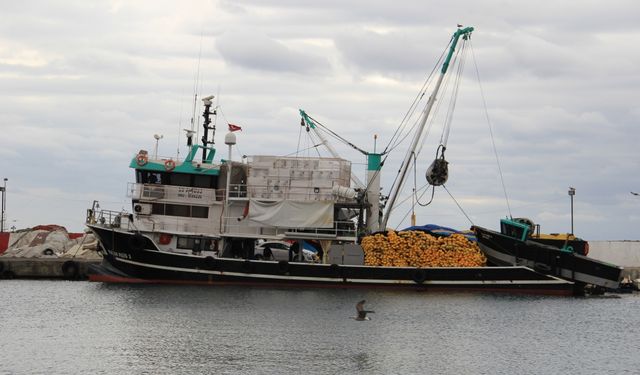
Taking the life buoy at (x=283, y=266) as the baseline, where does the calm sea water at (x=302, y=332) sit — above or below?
below

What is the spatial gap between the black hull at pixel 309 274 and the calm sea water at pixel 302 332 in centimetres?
68

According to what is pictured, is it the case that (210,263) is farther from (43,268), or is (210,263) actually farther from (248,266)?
(43,268)

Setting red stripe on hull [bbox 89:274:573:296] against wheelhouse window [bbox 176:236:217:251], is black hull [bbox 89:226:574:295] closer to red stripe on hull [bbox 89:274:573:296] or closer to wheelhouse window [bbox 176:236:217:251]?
red stripe on hull [bbox 89:274:573:296]

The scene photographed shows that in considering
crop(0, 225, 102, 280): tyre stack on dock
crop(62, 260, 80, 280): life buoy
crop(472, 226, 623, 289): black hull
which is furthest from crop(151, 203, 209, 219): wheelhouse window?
crop(472, 226, 623, 289): black hull

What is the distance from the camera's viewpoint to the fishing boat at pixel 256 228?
54.9 meters

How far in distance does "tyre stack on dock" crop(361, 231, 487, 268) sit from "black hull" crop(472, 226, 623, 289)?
2000 mm

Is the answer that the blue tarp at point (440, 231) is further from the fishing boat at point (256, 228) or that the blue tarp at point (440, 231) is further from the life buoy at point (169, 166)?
the life buoy at point (169, 166)

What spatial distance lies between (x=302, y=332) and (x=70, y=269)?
105ft

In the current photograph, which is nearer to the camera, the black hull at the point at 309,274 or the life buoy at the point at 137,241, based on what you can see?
the black hull at the point at 309,274

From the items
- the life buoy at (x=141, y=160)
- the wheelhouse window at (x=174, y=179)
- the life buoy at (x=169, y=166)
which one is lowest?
the wheelhouse window at (x=174, y=179)

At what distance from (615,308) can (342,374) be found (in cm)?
2853

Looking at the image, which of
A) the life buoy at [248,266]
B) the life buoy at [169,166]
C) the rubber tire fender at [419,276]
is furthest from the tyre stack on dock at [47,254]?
the rubber tire fender at [419,276]

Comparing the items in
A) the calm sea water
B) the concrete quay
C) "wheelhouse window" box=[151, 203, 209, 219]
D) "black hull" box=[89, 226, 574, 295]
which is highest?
"wheelhouse window" box=[151, 203, 209, 219]

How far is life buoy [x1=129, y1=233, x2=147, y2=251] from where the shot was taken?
55625 mm
